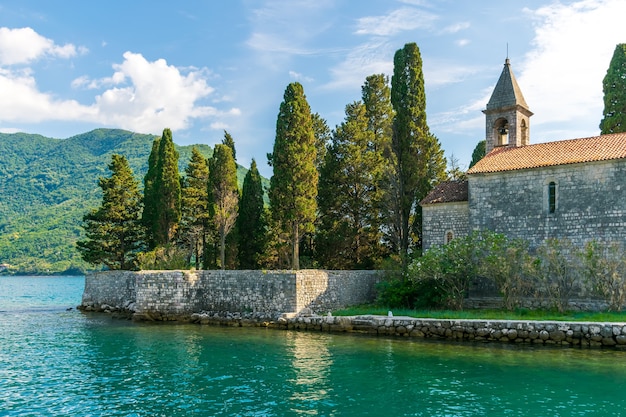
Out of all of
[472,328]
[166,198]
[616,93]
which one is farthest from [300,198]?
[616,93]

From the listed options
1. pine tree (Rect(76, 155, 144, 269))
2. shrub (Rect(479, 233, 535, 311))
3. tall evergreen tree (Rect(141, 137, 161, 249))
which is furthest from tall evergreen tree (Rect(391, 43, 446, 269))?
pine tree (Rect(76, 155, 144, 269))

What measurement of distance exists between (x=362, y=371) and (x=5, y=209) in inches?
5950

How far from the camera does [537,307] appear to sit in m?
24.1

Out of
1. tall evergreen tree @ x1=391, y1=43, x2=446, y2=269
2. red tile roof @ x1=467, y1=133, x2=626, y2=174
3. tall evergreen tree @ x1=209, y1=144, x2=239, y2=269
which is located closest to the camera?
red tile roof @ x1=467, y1=133, x2=626, y2=174

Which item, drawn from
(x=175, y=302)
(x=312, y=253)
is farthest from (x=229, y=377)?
(x=312, y=253)

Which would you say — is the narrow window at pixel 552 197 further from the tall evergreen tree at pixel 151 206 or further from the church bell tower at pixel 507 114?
the tall evergreen tree at pixel 151 206

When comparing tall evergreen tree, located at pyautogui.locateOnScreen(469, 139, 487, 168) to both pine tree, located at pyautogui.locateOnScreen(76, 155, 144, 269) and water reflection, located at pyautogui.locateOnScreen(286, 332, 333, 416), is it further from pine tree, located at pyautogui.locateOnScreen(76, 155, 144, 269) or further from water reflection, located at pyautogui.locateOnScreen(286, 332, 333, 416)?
pine tree, located at pyautogui.locateOnScreen(76, 155, 144, 269)

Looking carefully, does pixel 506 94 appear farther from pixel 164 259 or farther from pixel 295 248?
pixel 164 259

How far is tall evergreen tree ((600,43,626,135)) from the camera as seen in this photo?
30.3m

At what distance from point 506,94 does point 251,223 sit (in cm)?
1702

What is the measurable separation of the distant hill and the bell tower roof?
89020mm

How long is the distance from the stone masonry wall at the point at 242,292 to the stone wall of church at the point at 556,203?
7.76 metres

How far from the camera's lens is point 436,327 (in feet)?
72.4

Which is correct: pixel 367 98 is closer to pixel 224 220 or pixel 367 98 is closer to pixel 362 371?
pixel 224 220
